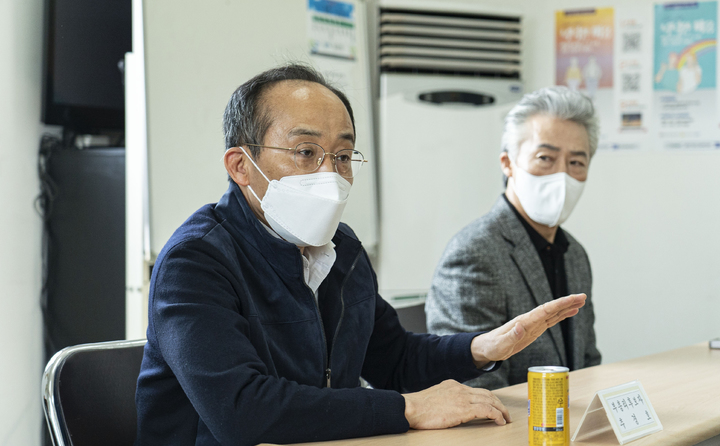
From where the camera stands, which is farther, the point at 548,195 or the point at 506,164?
the point at 506,164

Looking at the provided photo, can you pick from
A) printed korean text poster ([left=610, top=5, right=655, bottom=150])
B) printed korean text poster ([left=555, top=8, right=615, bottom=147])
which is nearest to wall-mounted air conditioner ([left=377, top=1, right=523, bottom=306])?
printed korean text poster ([left=555, top=8, right=615, bottom=147])

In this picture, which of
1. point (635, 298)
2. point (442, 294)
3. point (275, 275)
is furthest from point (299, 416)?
point (635, 298)

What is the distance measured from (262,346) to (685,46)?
8.93ft

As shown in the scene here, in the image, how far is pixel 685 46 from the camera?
3.11 meters

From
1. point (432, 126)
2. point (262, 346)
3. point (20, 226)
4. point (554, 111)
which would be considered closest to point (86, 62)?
point (20, 226)

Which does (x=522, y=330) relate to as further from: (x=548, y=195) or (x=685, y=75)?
Result: (x=685, y=75)

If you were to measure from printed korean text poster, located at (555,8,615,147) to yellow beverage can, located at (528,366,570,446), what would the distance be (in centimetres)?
246

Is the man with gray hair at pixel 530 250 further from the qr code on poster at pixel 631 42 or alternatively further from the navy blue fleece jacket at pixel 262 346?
the qr code on poster at pixel 631 42

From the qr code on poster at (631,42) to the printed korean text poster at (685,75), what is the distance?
8cm

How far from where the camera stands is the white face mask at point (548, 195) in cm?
190

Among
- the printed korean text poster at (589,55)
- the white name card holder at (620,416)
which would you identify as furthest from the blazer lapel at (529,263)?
the printed korean text poster at (589,55)

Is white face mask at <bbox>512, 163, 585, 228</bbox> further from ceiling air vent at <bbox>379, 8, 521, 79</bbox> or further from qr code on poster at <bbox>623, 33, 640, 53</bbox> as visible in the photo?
qr code on poster at <bbox>623, 33, 640, 53</bbox>

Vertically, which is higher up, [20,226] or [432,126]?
[432,126]

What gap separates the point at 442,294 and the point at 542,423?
87 cm
